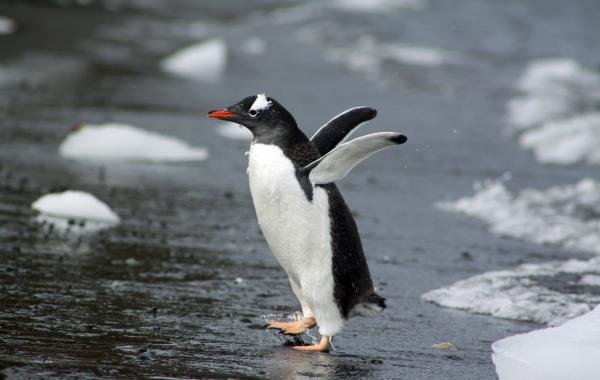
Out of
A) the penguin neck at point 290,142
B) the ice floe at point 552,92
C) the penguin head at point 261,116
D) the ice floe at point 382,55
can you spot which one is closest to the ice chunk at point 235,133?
the ice floe at point 552,92

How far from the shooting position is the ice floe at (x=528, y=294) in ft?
20.4

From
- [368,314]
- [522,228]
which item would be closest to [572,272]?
[522,228]

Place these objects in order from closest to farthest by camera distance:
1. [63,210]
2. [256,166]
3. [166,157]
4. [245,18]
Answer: [256,166], [63,210], [166,157], [245,18]

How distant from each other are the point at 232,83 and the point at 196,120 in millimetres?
3817

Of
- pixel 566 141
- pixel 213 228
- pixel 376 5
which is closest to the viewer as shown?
pixel 213 228

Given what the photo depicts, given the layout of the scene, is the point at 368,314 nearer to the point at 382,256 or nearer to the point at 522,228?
the point at 382,256

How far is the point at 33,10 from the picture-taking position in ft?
80.6

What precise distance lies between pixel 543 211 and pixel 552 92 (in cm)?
822

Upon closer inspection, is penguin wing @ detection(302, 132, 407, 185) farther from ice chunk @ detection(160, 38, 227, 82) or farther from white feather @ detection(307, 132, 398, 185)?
ice chunk @ detection(160, 38, 227, 82)

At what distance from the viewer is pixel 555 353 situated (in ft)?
14.9

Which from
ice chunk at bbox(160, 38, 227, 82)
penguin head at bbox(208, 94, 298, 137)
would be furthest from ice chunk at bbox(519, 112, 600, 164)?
penguin head at bbox(208, 94, 298, 137)

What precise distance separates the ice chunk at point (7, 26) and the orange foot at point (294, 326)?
15221 mm

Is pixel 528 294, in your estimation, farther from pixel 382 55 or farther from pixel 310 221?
pixel 382 55

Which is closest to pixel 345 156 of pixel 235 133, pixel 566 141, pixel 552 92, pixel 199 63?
pixel 235 133
